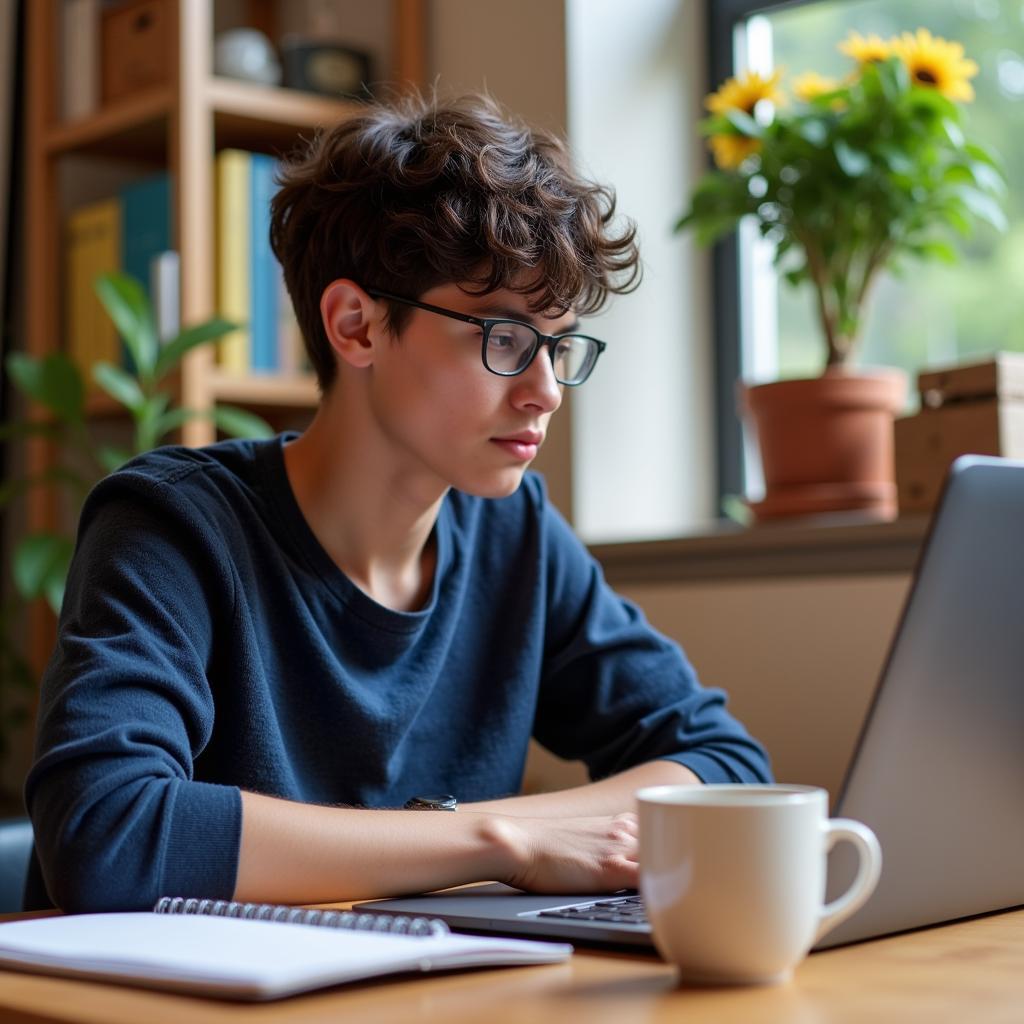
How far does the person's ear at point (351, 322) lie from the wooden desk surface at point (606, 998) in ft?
2.38

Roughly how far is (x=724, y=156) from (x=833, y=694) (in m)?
0.77

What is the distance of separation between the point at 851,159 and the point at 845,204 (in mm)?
60

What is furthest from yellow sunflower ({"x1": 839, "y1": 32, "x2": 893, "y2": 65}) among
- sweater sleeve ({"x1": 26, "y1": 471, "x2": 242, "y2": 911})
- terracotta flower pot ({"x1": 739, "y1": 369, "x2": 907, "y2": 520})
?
sweater sleeve ({"x1": 26, "y1": 471, "x2": 242, "y2": 911})

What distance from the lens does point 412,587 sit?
1.46 metres

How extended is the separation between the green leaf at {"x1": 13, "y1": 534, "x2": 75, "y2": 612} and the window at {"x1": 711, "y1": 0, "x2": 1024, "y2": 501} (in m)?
1.09

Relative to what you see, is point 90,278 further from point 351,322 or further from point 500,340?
point 500,340

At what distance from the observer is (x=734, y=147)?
2100mm

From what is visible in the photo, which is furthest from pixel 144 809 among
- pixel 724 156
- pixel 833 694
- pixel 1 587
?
pixel 1 587

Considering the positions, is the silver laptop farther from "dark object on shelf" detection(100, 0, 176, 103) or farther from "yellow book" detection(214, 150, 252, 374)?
"dark object on shelf" detection(100, 0, 176, 103)

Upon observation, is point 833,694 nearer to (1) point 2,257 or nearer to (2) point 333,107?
(2) point 333,107

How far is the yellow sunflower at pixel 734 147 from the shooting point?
2.09 meters

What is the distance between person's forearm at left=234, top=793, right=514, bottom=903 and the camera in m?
0.99

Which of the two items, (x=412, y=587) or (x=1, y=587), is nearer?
(x=412, y=587)

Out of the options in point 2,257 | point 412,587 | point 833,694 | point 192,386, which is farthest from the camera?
point 2,257
